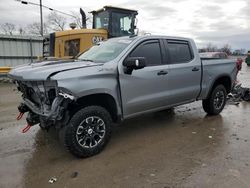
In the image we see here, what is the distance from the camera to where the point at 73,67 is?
14.6ft

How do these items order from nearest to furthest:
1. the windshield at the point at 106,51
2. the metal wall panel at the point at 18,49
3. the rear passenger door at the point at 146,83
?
the rear passenger door at the point at 146,83, the windshield at the point at 106,51, the metal wall panel at the point at 18,49

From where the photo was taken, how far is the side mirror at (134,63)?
15.4 ft

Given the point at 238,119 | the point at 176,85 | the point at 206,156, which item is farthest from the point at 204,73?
the point at 206,156

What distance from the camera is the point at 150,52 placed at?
5.50 m

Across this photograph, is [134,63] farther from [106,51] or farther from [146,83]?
[106,51]

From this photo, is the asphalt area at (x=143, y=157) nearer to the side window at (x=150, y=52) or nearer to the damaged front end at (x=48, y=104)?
the damaged front end at (x=48, y=104)

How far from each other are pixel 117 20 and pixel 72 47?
6.84ft

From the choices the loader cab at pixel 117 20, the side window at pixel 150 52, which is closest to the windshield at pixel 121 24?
the loader cab at pixel 117 20

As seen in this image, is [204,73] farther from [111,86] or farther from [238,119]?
[111,86]

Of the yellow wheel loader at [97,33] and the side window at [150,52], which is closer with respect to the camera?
the side window at [150,52]

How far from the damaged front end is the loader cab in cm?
686

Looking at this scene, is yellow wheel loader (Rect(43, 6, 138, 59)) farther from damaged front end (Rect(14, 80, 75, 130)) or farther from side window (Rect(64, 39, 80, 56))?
damaged front end (Rect(14, 80, 75, 130))

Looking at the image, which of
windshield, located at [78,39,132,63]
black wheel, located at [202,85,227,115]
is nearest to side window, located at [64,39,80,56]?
windshield, located at [78,39,132,63]

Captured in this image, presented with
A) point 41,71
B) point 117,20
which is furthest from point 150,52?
point 117,20
